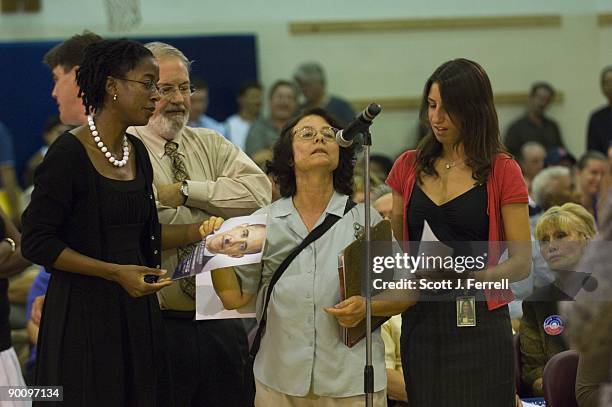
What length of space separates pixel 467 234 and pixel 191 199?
3.42 ft

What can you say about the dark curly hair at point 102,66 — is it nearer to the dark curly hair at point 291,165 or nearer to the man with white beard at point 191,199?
the man with white beard at point 191,199

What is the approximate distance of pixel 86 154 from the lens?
3551 millimetres

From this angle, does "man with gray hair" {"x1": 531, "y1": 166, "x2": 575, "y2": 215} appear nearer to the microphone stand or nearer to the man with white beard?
the man with white beard

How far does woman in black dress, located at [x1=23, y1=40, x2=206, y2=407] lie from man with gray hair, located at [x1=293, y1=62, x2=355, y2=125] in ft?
22.3

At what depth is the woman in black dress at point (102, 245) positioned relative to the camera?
3486 mm

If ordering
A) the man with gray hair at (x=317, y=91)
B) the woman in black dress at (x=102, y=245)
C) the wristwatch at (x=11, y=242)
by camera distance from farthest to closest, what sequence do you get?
the man with gray hair at (x=317, y=91) < the wristwatch at (x=11, y=242) < the woman in black dress at (x=102, y=245)

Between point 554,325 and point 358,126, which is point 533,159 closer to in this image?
point 554,325

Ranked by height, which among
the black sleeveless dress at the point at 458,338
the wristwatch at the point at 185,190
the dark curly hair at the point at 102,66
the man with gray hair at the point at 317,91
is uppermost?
the man with gray hair at the point at 317,91

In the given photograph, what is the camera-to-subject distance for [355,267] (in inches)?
150

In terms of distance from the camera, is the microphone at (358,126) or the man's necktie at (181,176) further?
the man's necktie at (181,176)

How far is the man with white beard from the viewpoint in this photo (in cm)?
412

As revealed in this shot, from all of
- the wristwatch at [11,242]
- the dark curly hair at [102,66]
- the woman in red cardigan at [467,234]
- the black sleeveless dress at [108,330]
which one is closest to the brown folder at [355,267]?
the woman in red cardigan at [467,234]

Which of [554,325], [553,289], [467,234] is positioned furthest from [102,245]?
[554,325]

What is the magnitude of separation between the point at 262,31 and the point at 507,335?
7.74m
